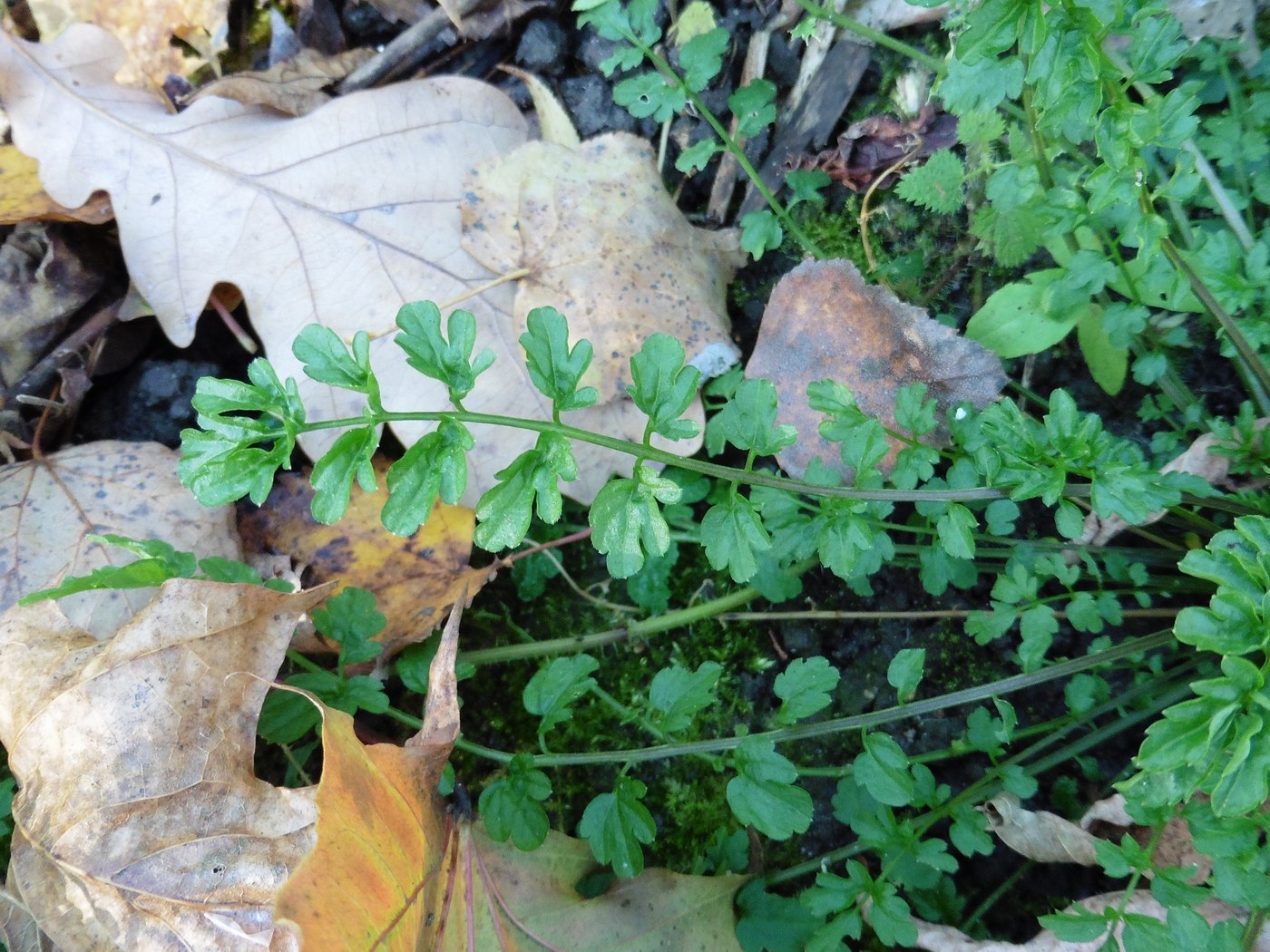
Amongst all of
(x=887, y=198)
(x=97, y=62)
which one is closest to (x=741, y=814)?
(x=887, y=198)

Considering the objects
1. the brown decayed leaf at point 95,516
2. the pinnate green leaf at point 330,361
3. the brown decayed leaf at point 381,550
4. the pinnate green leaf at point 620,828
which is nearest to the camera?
the pinnate green leaf at point 330,361

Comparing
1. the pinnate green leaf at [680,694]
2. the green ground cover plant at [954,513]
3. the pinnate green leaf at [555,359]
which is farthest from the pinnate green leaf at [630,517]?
the pinnate green leaf at [680,694]

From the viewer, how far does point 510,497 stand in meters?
1.54

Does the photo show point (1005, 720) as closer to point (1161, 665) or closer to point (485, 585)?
point (1161, 665)

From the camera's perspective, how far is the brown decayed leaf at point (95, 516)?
7.73 feet

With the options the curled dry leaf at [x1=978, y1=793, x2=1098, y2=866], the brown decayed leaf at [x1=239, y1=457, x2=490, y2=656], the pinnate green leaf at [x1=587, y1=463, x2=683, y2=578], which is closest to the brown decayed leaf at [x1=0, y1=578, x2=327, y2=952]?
the brown decayed leaf at [x1=239, y1=457, x2=490, y2=656]

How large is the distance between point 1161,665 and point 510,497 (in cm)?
166

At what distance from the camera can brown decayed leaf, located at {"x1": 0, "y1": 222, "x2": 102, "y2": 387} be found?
2625 millimetres

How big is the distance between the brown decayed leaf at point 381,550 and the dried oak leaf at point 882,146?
58.1 inches

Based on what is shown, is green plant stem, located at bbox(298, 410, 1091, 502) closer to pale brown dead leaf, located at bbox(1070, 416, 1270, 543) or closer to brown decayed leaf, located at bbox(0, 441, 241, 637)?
pale brown dead leaf, located at bbox(1070, 416, 1270, 543)

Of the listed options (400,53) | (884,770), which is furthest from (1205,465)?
(400,53)

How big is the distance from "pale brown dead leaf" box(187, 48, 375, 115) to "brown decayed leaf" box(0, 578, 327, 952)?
1.67 meters

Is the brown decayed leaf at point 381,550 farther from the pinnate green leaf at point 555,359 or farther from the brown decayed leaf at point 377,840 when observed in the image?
the pinnate green leaf at point 555,359

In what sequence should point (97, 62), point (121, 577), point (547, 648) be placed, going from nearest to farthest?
point (121, 577) < point (547, 648) < point (97, 62)
